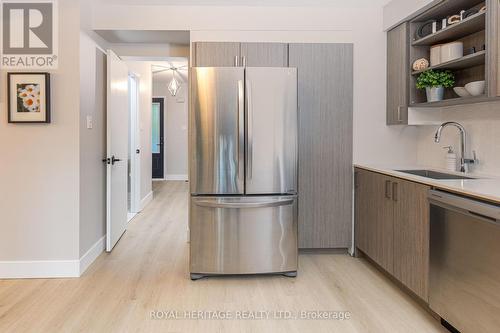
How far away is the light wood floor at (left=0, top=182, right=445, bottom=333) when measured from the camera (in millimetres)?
2189

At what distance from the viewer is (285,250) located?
9.43ft

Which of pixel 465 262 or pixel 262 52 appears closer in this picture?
pixel 465 262


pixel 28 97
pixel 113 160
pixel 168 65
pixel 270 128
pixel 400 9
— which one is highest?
pixel 168 65

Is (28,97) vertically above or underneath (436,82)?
underneath

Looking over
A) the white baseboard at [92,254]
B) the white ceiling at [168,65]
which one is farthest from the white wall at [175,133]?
the white baseboard at [92,254]

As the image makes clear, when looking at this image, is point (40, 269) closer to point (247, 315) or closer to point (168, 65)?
point (247, 315)

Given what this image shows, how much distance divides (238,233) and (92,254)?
1.42 metres

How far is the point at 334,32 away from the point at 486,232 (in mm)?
2419

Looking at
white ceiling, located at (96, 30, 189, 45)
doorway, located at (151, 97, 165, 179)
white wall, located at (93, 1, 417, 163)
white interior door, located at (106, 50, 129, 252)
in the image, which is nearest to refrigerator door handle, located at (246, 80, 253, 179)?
white wall, located at (93, 1, 417, 163)

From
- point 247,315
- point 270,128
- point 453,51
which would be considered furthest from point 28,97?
point 453,51

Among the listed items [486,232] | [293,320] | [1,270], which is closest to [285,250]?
[293,320]

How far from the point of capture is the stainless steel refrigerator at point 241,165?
279 cm

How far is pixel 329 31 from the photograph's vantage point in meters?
3.53

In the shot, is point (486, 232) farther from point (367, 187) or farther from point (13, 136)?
point (13, 136)
